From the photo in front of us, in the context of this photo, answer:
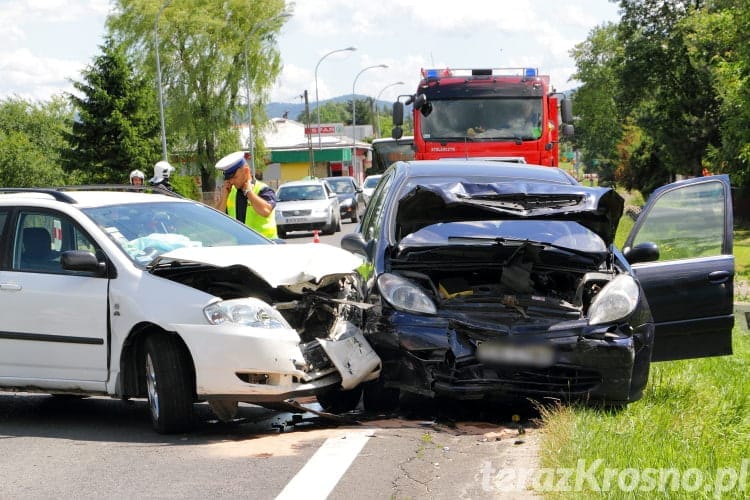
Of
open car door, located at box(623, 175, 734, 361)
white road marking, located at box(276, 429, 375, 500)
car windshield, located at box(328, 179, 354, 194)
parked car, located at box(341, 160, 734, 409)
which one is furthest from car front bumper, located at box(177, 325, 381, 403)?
car windshield, located at box(328, 179, 354, 194)

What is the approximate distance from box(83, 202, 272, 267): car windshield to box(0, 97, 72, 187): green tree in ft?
207

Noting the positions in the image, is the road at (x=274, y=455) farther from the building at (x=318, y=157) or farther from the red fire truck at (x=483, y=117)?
the building at (x=318, y=157)

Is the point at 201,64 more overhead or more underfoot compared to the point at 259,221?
more overhead

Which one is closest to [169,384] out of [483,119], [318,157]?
[483,119]

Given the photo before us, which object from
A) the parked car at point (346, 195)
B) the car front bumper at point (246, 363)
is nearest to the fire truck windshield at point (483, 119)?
the car front bumper at point (246, 363)

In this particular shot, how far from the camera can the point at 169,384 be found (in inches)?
262

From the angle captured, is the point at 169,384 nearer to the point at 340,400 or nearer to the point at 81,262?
the point at 81,262

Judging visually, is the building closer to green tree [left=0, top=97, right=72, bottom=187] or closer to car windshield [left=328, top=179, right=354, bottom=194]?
green tree [left=0, top=97, right=72, bottom=187]

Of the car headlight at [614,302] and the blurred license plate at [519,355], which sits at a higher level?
the car headlight at [614,302]

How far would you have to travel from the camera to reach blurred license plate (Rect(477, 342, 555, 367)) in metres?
6.87

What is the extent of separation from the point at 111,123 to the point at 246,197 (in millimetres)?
50902

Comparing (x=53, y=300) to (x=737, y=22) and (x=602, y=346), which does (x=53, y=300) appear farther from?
(x=737, y=22)

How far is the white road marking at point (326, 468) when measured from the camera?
527cm

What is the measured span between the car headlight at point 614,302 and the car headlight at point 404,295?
3.44ft
